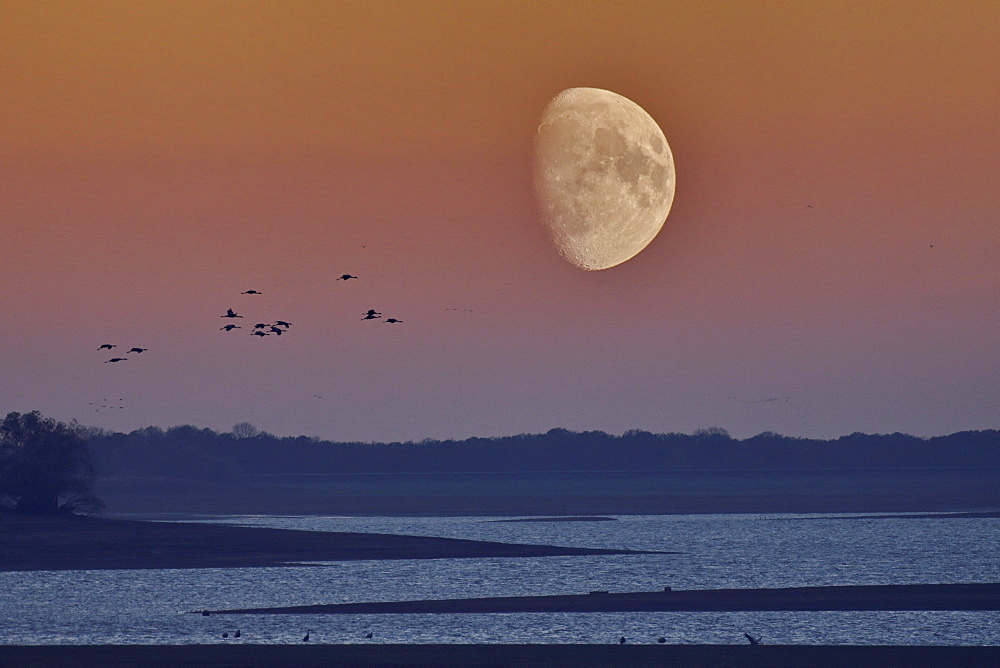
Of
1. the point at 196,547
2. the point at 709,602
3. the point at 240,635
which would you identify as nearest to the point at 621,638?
the point at 709,602

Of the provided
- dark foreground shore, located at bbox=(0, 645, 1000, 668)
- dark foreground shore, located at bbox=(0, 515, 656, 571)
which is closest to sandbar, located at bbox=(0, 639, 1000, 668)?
dark foreground shore, located at bbox=(0, 645, 1000, 668)

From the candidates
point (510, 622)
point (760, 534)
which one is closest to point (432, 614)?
point (510, 622)

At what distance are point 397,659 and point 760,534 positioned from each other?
197ft

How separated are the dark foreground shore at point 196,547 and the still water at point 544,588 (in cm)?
393

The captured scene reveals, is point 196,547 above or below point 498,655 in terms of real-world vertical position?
above

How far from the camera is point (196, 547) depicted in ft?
254

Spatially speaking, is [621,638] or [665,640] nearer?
[621,638]

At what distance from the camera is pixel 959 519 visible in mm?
111625

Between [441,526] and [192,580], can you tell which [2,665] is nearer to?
[192,580]

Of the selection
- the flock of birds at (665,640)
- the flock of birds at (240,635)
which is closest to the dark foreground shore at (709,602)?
the flock of birds at (240,635)

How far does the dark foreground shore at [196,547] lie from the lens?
68875 millimetres

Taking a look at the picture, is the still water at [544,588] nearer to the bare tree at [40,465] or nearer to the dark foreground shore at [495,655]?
the dark foreground shore at [495,655]

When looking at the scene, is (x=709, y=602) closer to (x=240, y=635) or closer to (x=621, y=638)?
(x=621, y=638)

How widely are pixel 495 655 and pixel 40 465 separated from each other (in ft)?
229
